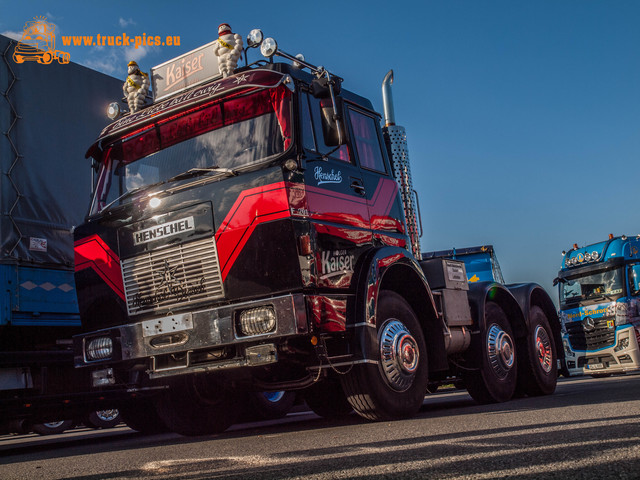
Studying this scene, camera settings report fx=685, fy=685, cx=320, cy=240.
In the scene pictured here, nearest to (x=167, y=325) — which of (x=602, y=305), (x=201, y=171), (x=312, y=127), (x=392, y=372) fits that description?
(x=201, y=171)

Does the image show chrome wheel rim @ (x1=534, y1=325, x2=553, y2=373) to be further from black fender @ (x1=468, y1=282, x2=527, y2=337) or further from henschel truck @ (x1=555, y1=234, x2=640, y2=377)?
henschel truck @ (x1=555, y1=234, x2=640, y2=377)

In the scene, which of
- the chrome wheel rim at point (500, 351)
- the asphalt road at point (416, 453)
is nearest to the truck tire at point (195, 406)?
the asphalt road at point (416, 453)

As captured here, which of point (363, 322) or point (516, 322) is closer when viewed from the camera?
point (363, 322)

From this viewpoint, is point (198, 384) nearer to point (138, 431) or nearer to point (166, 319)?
point (166, 319)

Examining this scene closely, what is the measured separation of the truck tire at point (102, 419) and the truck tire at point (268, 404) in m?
3.20

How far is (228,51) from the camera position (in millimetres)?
6176

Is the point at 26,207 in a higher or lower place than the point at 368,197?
higher

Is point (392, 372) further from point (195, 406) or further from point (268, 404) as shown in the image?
point (268, 404)

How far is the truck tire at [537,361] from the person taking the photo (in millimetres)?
8352

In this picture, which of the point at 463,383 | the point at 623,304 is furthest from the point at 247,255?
the point at 623,304

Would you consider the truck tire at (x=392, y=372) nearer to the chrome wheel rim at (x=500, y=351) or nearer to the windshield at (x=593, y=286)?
the chrome wheel rim at (x=500, y=351)

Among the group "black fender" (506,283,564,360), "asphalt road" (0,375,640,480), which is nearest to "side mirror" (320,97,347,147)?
"asphalt road" (0,375,640,480)

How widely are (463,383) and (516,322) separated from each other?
1.29 metres

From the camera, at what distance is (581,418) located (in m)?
4.81
